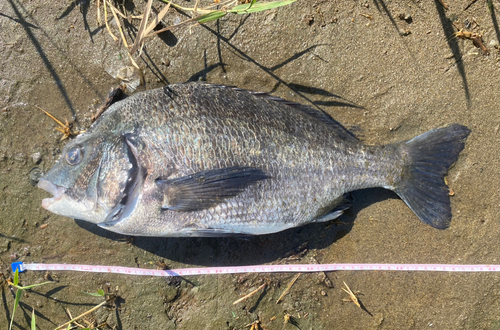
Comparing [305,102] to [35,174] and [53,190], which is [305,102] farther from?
[35,174]

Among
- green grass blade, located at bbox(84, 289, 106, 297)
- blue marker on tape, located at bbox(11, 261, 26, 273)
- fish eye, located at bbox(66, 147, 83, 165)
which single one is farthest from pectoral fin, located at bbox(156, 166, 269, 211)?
blue marker on tape, located at bbox(11, 261, 26, 273)

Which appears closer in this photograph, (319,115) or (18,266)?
(319,115)

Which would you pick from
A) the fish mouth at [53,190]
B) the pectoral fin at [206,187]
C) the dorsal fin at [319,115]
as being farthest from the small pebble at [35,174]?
the dorsal fin at [319,115]

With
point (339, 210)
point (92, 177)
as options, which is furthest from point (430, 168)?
point (92, 177)

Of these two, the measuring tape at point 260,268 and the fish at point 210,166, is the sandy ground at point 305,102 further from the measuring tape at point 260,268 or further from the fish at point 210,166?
the fish at point 210,166

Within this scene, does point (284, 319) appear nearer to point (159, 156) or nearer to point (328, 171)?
point (328, 171)

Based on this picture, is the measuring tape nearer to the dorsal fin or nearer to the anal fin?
the anal fin
